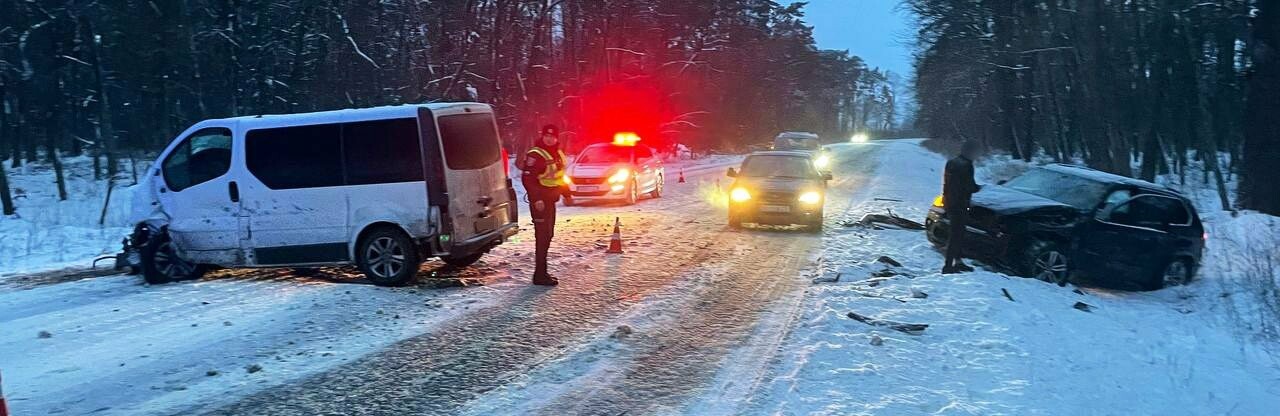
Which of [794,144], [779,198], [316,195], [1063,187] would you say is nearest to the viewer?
[316,195]

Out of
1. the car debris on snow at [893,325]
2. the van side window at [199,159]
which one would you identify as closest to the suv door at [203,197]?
the van side window at [199,159]

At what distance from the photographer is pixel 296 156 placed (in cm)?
878

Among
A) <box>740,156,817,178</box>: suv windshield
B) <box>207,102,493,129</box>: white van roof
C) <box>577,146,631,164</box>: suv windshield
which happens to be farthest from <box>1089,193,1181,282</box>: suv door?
<box>577,146,631,164</box>: suv windshield

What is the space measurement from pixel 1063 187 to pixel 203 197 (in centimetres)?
1168

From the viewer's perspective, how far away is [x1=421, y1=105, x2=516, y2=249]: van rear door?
8.69m

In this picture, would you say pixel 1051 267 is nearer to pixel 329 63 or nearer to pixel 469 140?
pixel 469 140

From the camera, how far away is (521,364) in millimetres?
6039

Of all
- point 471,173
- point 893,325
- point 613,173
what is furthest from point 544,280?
point 613,173

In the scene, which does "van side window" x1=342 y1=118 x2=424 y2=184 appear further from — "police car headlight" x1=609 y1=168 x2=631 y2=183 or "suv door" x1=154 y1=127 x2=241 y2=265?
"police car headlight" x1=609 y1=168 x2=631 y2=183

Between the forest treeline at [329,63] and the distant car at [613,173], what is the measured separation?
2596mm

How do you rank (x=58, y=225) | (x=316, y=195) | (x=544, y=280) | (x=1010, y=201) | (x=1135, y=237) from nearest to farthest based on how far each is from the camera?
(x=316, y=195)
(x=544, y=280)
(x=1135, y=237)
(x=1010, y=201)
(x=58, y=225)

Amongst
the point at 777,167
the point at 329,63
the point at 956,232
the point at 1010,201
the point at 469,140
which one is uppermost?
the point at 329,63

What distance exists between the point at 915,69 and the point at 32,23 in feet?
128

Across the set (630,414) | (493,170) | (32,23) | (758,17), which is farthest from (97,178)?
(758,17)
